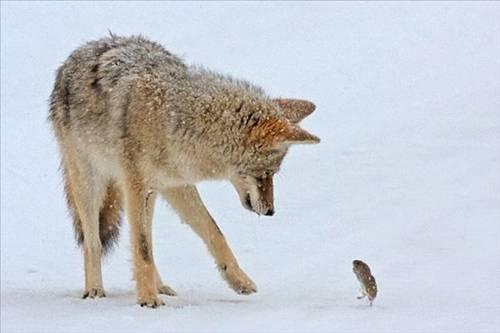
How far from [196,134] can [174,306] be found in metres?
1.08

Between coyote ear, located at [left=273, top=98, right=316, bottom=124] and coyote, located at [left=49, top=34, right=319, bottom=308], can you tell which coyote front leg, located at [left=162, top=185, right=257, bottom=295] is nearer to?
coyote, located at [left=49, top=34, right=319, bottom=308]

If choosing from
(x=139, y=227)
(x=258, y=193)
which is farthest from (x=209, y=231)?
(x=258, y=193)

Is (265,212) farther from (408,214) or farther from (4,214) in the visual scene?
(4,214)

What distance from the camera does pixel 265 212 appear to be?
6.50 meters

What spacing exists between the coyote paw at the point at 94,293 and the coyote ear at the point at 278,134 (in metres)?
1.62

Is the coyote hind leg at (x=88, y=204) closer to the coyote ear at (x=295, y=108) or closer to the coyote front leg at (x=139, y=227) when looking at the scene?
the coyote front leg at (x=139, y=227)

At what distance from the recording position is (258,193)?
6.52 m

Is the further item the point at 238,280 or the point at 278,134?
the point at 238,280

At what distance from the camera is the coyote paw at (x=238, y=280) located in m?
6.89

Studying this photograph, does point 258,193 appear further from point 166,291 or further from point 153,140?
point 166,291

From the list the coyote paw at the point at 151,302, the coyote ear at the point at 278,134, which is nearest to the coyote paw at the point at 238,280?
the coyote paw at the point at 151,302

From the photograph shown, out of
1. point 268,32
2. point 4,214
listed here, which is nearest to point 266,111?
point 4,214

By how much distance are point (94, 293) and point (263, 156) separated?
163 cm

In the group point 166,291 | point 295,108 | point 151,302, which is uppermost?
point 295,108
